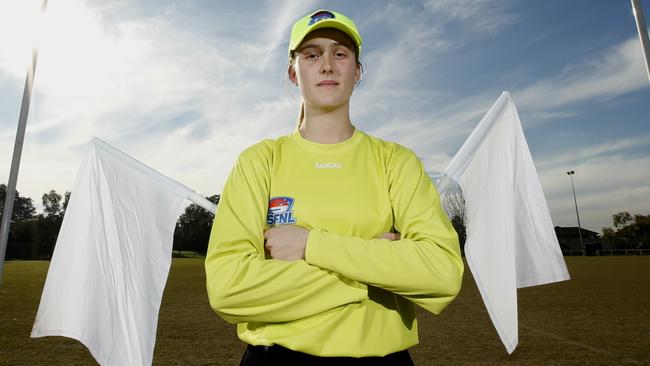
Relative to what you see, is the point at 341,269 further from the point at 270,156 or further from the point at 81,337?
the point at 81,337

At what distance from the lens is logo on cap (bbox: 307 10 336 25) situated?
1.85 m

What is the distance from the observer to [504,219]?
8.05 feet

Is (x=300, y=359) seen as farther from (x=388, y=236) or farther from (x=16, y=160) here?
(x=16, y=160)

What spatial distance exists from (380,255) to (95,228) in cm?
152

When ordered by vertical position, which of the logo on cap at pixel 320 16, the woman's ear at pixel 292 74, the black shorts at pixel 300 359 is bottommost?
the black shorts at pixel 300 359

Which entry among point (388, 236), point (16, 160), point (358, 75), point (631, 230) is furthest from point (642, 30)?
point (631, 230)

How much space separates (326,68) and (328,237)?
0.64 meters

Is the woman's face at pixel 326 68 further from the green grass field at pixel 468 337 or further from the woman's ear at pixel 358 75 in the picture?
the green grass field at pixel 468 337

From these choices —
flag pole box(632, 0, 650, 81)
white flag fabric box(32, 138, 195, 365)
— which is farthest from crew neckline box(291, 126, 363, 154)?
flag pole box(632, 0, 650, 81)

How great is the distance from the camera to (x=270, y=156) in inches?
75.9

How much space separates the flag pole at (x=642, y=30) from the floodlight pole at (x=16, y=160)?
4038mm

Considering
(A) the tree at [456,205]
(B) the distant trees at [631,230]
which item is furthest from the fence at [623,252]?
(A) the tree at [456,205]

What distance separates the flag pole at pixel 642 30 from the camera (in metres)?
3.27

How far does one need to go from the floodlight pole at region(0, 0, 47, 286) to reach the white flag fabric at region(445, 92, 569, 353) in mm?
2502
